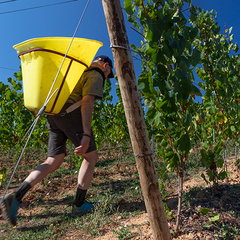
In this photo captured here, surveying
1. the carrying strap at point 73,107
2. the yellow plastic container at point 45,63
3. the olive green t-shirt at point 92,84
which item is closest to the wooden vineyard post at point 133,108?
the yellow plastic container at point 45,63

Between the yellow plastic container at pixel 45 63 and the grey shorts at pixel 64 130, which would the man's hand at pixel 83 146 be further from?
the yellow plastic container at pixel 45 63

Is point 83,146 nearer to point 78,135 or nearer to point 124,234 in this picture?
point 78,135

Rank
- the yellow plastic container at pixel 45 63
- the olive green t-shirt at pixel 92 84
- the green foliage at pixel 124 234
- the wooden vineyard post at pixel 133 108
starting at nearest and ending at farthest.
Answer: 1. the wooden vineyard post at pixel 133 108
2. the yellow plastic container at pixel 45 63
3. the green foliage at pixel 124 234
4. the olive green t-shirt at pixel 92 84

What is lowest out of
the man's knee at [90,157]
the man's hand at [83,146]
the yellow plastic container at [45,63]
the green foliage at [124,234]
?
the green foliage at [124,234]

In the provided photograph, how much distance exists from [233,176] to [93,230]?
2.50m

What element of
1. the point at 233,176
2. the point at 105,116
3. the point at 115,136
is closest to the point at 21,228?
the point at 233,176

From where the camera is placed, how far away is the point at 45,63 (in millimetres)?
1364

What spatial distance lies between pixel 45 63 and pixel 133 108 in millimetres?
781

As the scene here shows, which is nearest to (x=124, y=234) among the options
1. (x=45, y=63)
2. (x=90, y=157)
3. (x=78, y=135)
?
(x=90, y=157)

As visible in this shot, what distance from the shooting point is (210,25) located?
2.46m

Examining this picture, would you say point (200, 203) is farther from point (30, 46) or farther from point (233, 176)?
point (30, 46)

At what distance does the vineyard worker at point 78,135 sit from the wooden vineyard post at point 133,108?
801mm

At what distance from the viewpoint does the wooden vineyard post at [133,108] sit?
1.12 meters

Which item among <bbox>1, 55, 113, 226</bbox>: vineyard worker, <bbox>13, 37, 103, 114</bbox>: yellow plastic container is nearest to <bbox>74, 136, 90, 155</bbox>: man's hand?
<bbox>1, 55, 113, 226</bbox>: vineyard worker
